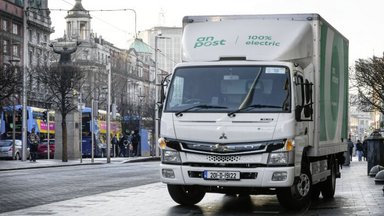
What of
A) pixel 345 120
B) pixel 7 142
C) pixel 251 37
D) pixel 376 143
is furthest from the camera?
pixel 7 142

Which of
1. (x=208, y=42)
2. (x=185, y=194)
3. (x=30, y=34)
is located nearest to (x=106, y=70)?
(x=30, y=34)

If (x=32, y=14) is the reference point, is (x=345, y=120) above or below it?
below

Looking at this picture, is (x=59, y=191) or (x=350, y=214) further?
(x=59, y=191)

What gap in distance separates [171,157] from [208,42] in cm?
204

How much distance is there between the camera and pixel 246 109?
12016 millimetres

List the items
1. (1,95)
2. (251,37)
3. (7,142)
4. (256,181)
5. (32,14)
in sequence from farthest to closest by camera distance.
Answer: (32,14), (7,142), (1,95), (251,37), (256,181)

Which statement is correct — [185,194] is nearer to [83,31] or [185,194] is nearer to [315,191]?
[315,191]

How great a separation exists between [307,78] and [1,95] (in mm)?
30067

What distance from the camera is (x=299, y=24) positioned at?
12.9m

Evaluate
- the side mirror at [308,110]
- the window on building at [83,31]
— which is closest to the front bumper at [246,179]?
the side mirror at [308,110]

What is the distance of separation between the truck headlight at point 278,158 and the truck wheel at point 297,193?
26.5 inches

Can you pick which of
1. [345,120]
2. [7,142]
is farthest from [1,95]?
[345,120]

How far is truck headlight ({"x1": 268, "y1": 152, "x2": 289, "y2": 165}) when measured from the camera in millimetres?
11734

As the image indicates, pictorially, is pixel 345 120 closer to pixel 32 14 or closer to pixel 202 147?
pixel 202 147
